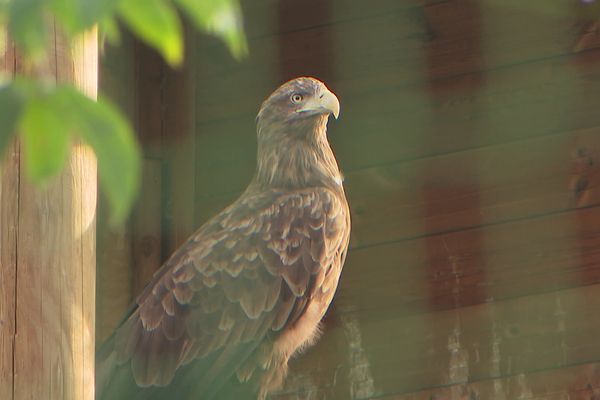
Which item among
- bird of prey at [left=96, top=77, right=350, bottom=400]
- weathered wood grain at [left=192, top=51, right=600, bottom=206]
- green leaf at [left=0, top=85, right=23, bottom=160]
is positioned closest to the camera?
green leaf at [left=0, top=85, right=23, bottom=160]

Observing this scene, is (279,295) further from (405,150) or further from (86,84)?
(86,84)

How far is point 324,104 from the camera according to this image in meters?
3.64

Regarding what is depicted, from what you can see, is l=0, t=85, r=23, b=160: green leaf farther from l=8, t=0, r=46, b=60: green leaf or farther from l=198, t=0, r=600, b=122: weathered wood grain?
l=198, t=0, r=600, b=122: weathered wood grain

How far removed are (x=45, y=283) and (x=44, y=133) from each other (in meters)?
1.45

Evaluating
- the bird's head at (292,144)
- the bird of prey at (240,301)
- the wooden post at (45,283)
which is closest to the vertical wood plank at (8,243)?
the wooden post at (45,283)

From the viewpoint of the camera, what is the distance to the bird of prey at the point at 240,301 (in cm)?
347

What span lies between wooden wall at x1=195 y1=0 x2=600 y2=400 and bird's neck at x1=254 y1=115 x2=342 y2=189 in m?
0.31

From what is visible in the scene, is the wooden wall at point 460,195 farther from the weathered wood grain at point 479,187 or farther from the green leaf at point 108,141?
the green leaf at point 108,141

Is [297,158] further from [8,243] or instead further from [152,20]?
[152,20]

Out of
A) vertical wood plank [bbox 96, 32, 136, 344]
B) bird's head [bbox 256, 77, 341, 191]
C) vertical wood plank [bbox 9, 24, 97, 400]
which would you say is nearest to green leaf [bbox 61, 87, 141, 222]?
vertical wood plank [bbox 9, 24, 97, 400]

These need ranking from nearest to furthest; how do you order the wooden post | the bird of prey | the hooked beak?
the wooden post → the bird of prey → the hooked beak

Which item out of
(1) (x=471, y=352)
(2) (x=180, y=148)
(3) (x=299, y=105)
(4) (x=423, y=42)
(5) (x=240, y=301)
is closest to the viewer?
(5) (x=240, y=301)

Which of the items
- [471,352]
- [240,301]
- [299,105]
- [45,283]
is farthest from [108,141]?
[471,352]

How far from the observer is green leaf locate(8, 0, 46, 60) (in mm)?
937
